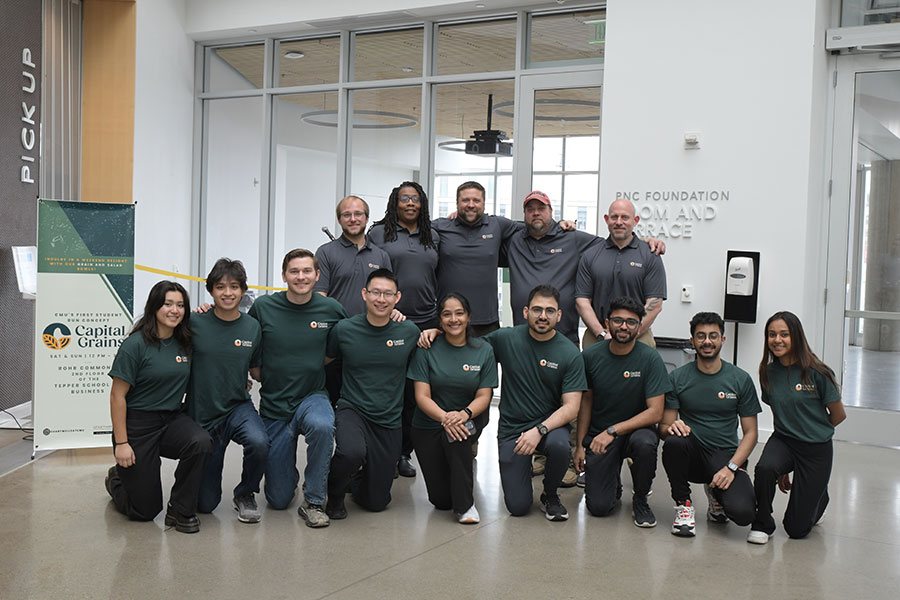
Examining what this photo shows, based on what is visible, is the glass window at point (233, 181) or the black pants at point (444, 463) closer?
the black pants at point (444, 463)

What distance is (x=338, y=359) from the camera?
197 inches

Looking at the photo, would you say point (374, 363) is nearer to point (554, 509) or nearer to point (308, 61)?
point (554, 509)

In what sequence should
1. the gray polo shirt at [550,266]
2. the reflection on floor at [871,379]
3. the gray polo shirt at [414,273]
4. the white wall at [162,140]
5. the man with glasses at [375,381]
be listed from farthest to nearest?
1. the white wall at [162,140]
2. the reflection on floor at [871,379]
3. the gray polo shirt at [550,266]
4. the gray polo shirt at [414,273]
5. the man with glasses at [375,381]

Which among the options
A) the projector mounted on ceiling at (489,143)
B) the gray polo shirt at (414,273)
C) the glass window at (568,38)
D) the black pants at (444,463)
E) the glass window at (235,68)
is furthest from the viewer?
the glass window at (235,68)

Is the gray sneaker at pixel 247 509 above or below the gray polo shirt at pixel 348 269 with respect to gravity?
below

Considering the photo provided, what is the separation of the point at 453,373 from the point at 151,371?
1461 millimetres

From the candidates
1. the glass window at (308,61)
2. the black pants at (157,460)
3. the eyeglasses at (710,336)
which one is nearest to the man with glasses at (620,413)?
the eyeglasses at (710,336)

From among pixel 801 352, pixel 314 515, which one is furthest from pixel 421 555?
pixel 801 352

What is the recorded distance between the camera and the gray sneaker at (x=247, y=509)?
434 centimetres

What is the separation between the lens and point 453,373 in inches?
182

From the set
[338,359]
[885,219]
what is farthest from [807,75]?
[338,359]

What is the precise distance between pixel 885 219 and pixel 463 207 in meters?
3.39

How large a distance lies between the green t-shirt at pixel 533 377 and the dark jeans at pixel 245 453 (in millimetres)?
1227

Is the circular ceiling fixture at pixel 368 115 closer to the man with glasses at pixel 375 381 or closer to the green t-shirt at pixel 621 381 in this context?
the man with glasses at pixel 375 381
